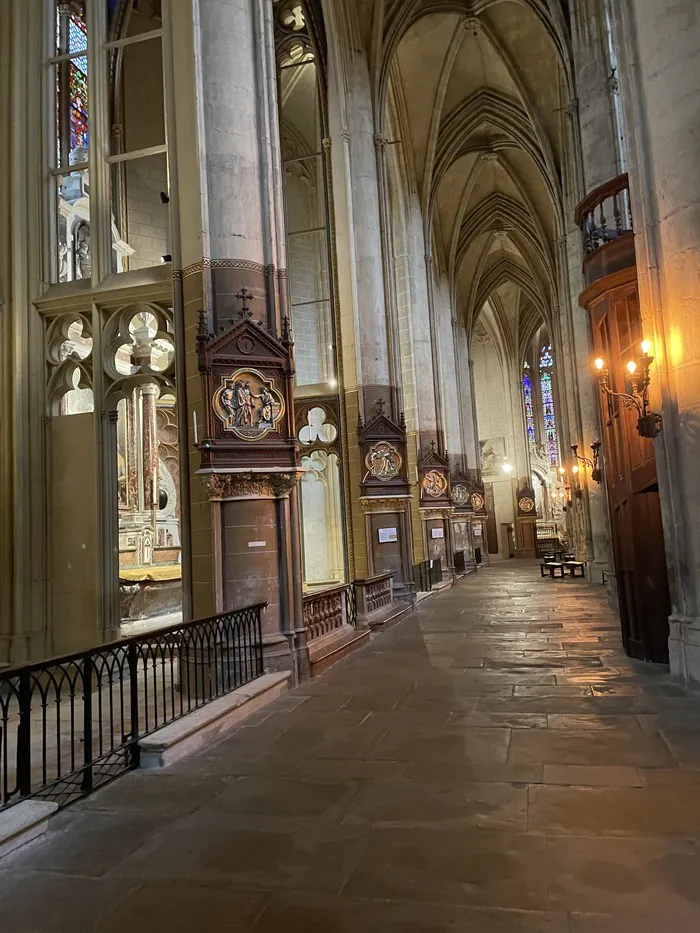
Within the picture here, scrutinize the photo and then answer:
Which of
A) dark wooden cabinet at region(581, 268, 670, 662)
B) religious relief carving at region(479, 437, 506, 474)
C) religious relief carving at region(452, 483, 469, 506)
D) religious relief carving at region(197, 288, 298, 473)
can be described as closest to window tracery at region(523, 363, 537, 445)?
religious relief carving at region(479, 437, 506, 474)

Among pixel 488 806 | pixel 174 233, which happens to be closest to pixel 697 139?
pixel 174 233

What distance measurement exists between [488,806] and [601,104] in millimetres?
12963

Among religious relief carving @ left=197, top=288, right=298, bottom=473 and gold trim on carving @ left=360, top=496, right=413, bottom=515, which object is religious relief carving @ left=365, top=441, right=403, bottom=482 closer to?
gold trim on carving @ left=360, top=496, right=413, bottom=515

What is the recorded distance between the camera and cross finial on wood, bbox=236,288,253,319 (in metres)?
8.01

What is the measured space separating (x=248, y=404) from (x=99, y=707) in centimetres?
408

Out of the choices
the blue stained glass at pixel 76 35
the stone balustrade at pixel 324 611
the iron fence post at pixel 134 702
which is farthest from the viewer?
the blue stained glass at pixel 76 35

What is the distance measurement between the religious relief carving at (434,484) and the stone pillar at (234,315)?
1278 cm

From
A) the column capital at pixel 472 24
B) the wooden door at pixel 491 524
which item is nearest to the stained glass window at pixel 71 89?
the column capital at pixel 472 24

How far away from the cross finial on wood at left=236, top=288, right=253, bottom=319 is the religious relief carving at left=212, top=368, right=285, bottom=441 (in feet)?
1.16

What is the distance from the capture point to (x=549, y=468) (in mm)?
44219

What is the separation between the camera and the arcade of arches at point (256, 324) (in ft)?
23.4

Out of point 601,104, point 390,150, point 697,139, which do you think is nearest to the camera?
point 697,139

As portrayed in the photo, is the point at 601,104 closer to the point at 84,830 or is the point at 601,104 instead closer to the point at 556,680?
the point at 556,680

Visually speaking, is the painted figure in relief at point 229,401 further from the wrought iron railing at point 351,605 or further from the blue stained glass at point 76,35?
the blue stained glass at point 76,35
